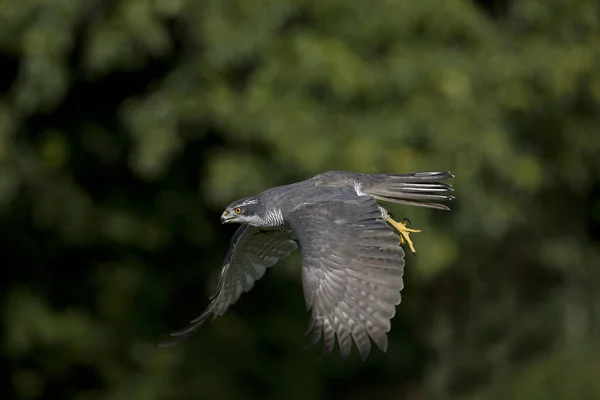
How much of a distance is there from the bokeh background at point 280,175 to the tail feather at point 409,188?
3634mm

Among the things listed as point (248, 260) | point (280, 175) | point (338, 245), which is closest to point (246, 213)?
point (248, 260)

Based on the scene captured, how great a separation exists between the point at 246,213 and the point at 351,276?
1.19 meters

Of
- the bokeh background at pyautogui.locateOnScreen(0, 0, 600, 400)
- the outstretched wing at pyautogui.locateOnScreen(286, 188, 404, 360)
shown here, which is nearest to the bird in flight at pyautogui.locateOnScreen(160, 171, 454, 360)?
the outstretched wing at pyautogui.locateOnScreen(286, 188, 404, 360)

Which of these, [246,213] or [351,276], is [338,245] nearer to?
→ [351,276]

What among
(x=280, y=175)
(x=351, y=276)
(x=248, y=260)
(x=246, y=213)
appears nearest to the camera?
(x=351, y=276)

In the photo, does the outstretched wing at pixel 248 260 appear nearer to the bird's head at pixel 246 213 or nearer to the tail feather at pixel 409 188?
the bird's head at pixel 246 213

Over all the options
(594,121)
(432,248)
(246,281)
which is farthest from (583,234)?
Result: (246,281)

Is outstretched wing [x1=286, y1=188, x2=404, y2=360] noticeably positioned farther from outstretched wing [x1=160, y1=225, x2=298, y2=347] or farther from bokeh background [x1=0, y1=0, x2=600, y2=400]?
bokeh background [x1=0, y1=0, x2=600, y2=400]

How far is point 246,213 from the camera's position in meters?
7.00

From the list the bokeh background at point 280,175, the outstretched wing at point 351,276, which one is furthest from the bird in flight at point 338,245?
the bokeh background at point 280,175

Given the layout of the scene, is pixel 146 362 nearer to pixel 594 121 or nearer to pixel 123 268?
pixel 123 268

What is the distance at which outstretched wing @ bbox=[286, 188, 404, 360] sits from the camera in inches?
228

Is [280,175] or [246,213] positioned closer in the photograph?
[246,213]

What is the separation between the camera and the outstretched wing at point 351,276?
579 centimetres
